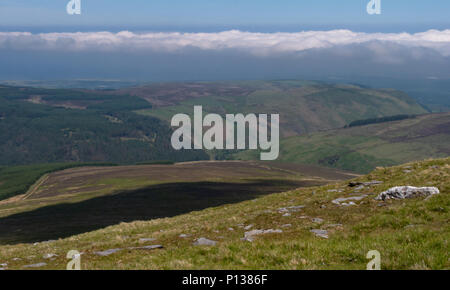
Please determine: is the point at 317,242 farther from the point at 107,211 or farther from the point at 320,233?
Result: the point at 107,211

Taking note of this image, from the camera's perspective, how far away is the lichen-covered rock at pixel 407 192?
79.5ft

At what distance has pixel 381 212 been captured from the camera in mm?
22094

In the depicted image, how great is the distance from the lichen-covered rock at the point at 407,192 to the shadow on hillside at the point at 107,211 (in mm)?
69461

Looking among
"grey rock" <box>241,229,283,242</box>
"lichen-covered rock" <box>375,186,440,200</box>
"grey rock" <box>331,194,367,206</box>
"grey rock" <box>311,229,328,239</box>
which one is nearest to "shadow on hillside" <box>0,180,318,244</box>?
"grey rock" <box>331,194,367,206</box>

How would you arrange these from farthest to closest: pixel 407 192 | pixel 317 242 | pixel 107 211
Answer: pixel 107 211 → pixel 407 192 → pixel 317 242

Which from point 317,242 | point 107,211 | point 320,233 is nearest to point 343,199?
point 320,233

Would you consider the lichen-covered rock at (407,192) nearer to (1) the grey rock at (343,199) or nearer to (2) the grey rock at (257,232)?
(1) the grey rock at (343,199)

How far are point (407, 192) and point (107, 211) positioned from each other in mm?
116675

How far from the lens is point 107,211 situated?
13012cm

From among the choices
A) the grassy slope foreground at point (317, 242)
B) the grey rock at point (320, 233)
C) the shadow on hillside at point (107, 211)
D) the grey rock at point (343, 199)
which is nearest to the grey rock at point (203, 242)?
the grassy slope foreground at point (317, 242)

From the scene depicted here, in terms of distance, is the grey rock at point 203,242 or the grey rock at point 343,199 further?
the grey rock at point 343,199

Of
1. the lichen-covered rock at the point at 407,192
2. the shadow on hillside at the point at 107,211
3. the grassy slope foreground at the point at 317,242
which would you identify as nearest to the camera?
the grassy slope foreground at the point at 317,242

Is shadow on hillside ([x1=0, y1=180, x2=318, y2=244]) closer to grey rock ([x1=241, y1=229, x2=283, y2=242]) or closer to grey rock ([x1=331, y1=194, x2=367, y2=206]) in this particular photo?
grey rock ([x1=331, y1=194, x2=367, y2=206])
